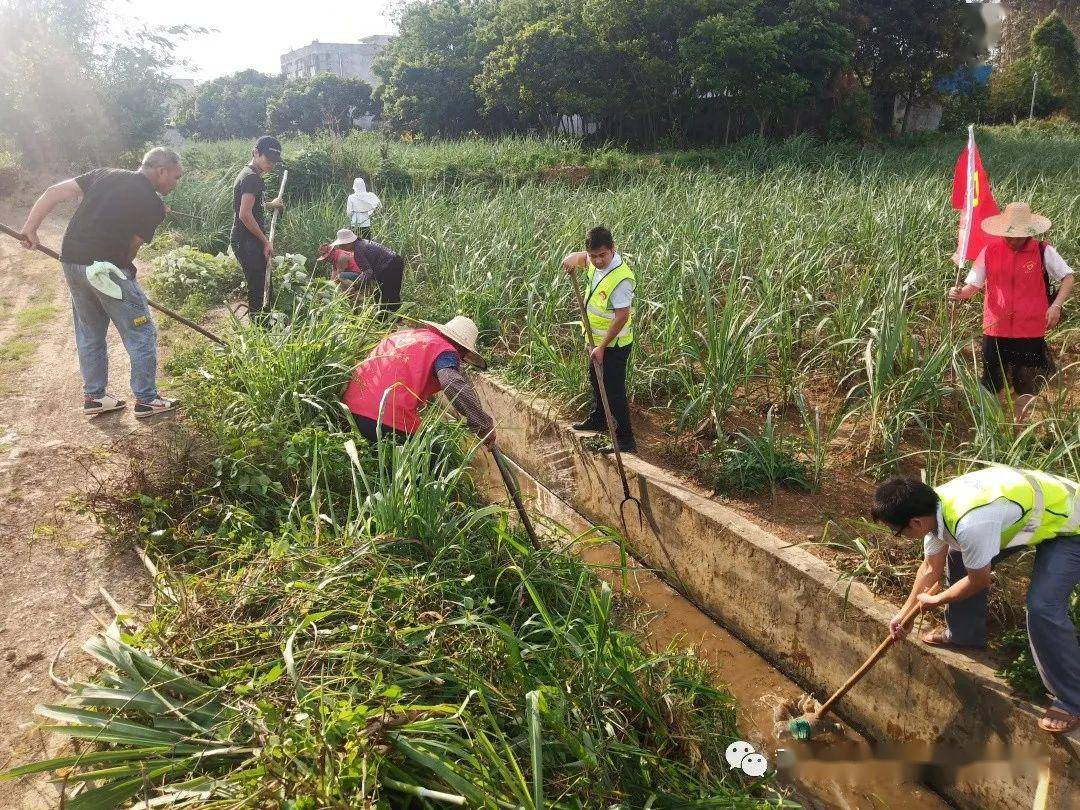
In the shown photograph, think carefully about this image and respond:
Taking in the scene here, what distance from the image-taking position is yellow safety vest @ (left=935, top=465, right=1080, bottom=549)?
8.23 feet

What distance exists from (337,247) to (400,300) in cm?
75

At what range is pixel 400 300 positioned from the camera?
6.75 meters

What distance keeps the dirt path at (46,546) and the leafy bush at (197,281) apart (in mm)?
1969

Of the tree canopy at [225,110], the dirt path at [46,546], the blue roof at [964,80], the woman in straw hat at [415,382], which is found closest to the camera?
the dirt path at [46,546]

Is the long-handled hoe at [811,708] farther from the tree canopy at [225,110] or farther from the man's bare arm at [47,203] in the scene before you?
the tree canopy at [225,110]

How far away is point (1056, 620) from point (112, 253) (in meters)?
5.14

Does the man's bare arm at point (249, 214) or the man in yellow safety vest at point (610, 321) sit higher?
the man's bare arm at point (249, 214)

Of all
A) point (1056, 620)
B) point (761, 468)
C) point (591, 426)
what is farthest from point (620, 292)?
point (1056, 620)

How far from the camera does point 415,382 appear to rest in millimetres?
3488

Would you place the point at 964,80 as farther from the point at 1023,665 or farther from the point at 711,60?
the point at 1023,665

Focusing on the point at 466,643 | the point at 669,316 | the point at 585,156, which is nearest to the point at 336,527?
the point at 466,643

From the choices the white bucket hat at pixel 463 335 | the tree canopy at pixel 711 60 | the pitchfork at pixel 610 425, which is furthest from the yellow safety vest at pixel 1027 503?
the tree canopy at pixel 711 60

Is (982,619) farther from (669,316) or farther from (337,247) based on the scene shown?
(337,247)

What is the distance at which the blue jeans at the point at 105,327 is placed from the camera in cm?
447
